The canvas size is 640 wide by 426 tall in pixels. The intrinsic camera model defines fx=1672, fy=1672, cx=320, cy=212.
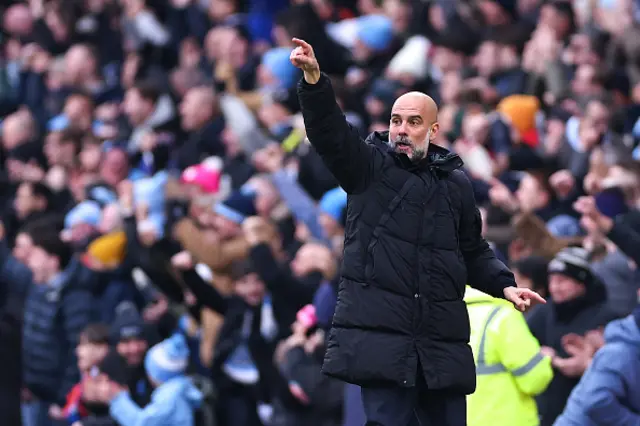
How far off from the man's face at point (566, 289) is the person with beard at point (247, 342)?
2.45 m

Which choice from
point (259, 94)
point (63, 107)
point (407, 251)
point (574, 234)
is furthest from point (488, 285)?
point (63, 107)

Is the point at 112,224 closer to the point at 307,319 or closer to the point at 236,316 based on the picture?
the point at 236,316

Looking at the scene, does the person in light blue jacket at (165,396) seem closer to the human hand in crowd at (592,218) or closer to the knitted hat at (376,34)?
the human hand in crowd at (592,218)

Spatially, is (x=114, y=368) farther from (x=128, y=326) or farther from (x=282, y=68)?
(x=282, y=68)

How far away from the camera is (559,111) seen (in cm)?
1437

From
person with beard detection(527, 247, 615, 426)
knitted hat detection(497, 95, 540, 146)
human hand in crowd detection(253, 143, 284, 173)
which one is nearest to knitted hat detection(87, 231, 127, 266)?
human hand in crowd detection(253, 143, 284, 173)

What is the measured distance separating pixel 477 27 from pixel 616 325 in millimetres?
8245

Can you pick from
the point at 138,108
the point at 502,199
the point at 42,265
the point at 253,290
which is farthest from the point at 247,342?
the point at 138,108

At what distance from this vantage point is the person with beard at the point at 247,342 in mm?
12047

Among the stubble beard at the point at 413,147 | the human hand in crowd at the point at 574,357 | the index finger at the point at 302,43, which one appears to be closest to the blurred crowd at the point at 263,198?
the human hand in crowd at the point at 574,357

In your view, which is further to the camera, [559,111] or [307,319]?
[559,111]

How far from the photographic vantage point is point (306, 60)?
689 centimetres

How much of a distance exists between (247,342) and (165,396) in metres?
1.12

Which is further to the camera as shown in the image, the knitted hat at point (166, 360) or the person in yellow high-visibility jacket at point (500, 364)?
the knitted hat at point (166, 360)
